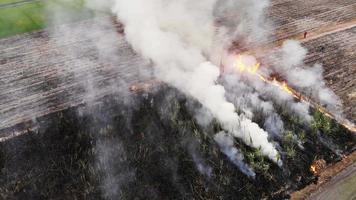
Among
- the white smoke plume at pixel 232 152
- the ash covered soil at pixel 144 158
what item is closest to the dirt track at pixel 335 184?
the ash covered soil at pixel 144 158

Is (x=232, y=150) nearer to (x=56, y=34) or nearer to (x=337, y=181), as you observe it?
(x=337, y=181)

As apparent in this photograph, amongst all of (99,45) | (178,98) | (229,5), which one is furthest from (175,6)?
(178,98)

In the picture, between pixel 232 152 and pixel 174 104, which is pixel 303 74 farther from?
pixel 232 152

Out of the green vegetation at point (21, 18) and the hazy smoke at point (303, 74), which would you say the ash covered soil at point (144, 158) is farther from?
the green vegetation at point (21, 18)

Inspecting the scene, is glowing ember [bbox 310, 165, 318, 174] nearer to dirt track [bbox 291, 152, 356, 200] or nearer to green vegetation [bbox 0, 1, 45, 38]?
dirt track [bbox 291, 152, 356, 200]

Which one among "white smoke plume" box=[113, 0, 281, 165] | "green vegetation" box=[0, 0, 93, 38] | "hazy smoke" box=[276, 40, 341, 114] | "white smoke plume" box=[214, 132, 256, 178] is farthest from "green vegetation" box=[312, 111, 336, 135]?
"green vegetation" box=[0, 0, 93, 38]
